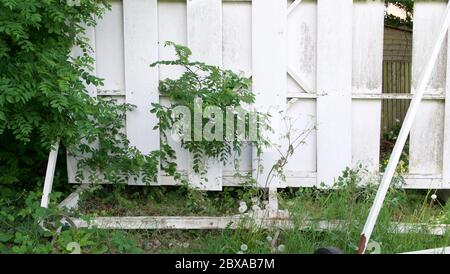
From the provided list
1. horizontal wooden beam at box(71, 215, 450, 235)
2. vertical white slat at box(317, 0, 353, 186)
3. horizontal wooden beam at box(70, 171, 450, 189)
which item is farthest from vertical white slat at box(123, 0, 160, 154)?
vertical white slat at box(317, 0, 353, 186)

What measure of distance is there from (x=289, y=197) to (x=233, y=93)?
1.02 meters

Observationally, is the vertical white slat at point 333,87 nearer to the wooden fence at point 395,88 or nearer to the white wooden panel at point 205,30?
the white wooden panel at point 205,30

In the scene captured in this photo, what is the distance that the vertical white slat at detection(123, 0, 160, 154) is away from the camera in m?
4.12

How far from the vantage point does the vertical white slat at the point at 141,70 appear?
162 inches

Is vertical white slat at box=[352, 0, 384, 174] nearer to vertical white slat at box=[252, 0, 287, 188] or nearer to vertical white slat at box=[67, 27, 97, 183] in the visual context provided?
vertical white slat at box=[252, 0, 287, 188]

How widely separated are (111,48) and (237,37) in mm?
952

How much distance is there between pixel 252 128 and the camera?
4.03m

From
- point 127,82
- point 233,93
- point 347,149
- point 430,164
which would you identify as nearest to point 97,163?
point 127,82

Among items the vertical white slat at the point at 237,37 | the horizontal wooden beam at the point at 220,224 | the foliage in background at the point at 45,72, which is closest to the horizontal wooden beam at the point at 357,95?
the foliage in background at the point at 45,72

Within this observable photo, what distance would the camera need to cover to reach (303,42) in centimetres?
418

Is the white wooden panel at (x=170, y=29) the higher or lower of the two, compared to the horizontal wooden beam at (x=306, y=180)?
higher

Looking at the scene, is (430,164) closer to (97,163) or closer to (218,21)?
(218,21)

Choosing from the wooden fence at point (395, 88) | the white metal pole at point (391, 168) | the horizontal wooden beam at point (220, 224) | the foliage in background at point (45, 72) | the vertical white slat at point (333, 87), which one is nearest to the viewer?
the white metal pole at point (391, 168)

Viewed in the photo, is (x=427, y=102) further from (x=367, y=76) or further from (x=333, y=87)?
(x=333, y=87)
